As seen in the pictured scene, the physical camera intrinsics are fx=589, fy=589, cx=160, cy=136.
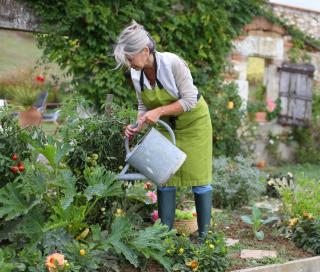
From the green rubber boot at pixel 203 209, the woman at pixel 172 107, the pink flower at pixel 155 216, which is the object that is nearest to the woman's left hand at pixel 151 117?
the woman at pixel 172 107

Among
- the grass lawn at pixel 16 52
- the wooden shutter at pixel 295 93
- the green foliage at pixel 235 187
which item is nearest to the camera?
the green foliage at pixel 235 187

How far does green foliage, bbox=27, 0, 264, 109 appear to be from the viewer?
22.3ft

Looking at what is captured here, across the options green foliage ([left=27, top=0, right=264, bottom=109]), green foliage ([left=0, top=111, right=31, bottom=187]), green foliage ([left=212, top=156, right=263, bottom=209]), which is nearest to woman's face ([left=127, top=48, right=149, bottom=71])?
green foliage ([left=0, top=111, right=31, bottom=187])

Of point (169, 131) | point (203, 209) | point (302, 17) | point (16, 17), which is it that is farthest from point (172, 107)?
point (302, 17)

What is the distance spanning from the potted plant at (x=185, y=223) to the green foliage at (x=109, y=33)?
2.86m

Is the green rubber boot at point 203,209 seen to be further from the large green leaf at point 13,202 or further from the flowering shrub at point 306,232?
the large green leaf at point 13,202

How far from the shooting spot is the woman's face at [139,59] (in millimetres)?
3406

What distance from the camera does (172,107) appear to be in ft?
11.8

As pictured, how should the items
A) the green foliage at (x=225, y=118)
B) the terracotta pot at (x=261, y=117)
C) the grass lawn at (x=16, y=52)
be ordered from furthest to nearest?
the grass lawn at (x=16, y=52) < the terracotta pot at (x=261, y=117) < the green foliage at (x=225, y=118)

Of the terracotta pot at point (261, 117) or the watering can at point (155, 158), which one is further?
the terracotta pot at point (261, 117)

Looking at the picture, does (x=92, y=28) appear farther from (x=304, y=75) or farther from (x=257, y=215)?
(x=304, y=75)

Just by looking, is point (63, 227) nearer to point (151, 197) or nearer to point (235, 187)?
point (151, 197)

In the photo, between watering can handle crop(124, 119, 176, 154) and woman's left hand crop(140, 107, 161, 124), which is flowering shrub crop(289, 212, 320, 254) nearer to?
watering can handle crop(124, 119, 176, 154)

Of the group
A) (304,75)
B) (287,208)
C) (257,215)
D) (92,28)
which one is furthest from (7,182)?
(304,75)
